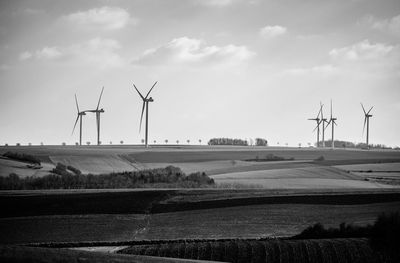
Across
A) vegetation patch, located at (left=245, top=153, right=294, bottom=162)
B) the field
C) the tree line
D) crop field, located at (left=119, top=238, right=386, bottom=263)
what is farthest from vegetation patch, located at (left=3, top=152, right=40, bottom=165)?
the tree line

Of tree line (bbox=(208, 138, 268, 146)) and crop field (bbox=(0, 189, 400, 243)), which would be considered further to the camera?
tree line (bbox=(208, 138, 268, 146))

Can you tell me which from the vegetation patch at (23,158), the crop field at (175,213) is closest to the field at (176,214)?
the crop field at (175,213)

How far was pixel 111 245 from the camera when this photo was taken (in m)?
14.6

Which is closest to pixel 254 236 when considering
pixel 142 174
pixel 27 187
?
pixel 27 187

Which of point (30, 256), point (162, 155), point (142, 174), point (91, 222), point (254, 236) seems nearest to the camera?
point (30, 256)

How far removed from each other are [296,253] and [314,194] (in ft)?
35.2

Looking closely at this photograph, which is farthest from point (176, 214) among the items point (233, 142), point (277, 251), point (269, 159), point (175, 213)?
point (233, 142)

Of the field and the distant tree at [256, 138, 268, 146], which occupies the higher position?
the distant tree at [256, 138, 268, 146]

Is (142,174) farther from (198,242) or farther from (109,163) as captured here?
(198,242)

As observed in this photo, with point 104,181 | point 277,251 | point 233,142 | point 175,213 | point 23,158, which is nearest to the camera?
point 277,251

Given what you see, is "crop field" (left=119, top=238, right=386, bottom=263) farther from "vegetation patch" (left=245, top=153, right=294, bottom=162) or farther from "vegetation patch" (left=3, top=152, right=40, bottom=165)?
"vegetation patch" (left=245, top=153, right=294, bottom=162)

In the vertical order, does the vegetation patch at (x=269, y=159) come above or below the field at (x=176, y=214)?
above

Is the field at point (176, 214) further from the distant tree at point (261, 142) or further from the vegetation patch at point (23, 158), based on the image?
the distant tree at point (261, 142)

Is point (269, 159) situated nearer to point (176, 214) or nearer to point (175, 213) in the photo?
point (175, 213)
